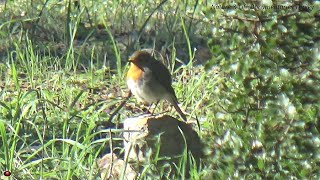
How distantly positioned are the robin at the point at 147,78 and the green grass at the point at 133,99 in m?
0.18

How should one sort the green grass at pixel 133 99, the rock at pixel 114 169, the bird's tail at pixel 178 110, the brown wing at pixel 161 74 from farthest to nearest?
the brown wing at pixel 161 74 → the bird's tail at pixel 178 110 → the rock at pixel 114 169 → the green grass at pixel 133 99

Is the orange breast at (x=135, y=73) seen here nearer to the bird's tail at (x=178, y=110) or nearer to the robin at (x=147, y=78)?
the robin at (x=147, y=78)

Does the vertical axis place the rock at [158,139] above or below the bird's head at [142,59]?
below

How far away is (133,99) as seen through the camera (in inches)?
289

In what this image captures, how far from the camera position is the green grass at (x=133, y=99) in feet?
13.5

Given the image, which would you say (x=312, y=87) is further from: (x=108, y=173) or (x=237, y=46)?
(x=108, y=173)

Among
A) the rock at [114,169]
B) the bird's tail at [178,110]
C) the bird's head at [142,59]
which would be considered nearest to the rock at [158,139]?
the rock at [114,169]

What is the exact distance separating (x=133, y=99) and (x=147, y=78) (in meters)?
0.43

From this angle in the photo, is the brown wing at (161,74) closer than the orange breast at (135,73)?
Yes

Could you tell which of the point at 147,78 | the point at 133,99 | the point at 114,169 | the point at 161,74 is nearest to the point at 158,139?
the point at 114,169

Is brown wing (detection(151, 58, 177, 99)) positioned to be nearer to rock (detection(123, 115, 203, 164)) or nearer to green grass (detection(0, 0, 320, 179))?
green grass (detection(0, 0, 320, 179))

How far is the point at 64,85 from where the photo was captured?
283 inches

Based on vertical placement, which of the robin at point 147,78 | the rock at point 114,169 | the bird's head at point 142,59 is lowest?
the rock at point 114,169

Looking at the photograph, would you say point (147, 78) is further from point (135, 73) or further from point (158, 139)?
point (158, 139)
